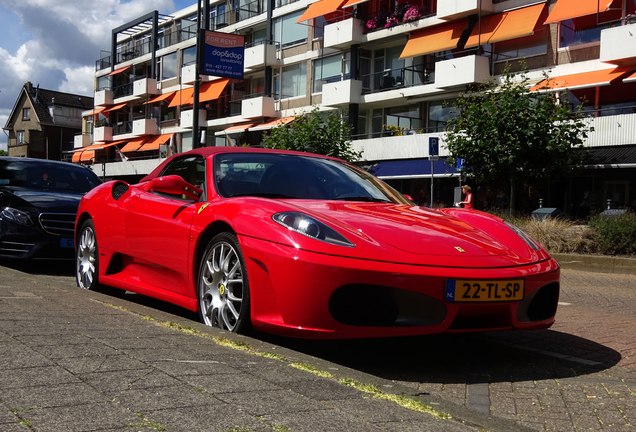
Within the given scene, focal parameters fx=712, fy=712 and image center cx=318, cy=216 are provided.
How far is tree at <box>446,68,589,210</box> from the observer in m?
20.2

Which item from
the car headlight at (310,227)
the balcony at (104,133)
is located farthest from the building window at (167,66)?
the car headlight at (310,227)

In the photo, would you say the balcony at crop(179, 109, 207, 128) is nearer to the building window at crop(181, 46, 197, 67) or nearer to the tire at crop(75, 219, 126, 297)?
the building window at crop(181, 46, 197, 67)

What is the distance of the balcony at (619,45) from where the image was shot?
905 inches

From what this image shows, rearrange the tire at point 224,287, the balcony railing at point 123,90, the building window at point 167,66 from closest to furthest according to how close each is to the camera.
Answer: the tire at point 224,287 < the building window at point 167,66 < the balcony railing at point 123,90

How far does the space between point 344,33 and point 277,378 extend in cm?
3337

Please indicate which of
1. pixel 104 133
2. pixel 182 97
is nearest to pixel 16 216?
pixel 182 97

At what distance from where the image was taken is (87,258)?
21.1 feet

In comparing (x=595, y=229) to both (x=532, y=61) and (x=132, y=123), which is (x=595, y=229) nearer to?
(x=532, y=61)

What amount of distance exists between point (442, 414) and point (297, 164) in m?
2.83

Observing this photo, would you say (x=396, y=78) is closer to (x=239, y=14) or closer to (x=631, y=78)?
(x=631, y=78)

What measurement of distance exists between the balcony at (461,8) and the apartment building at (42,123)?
58317 millimetres

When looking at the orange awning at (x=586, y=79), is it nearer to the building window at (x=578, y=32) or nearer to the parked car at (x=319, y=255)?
the building window at (x=578, y=32)

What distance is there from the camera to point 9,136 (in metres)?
84.6

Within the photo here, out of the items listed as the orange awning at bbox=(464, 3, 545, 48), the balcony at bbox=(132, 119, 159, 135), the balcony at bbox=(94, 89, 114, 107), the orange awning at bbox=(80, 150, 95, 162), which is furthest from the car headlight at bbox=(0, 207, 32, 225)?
the balcony at bbox=(94, 89, 114, 107)
